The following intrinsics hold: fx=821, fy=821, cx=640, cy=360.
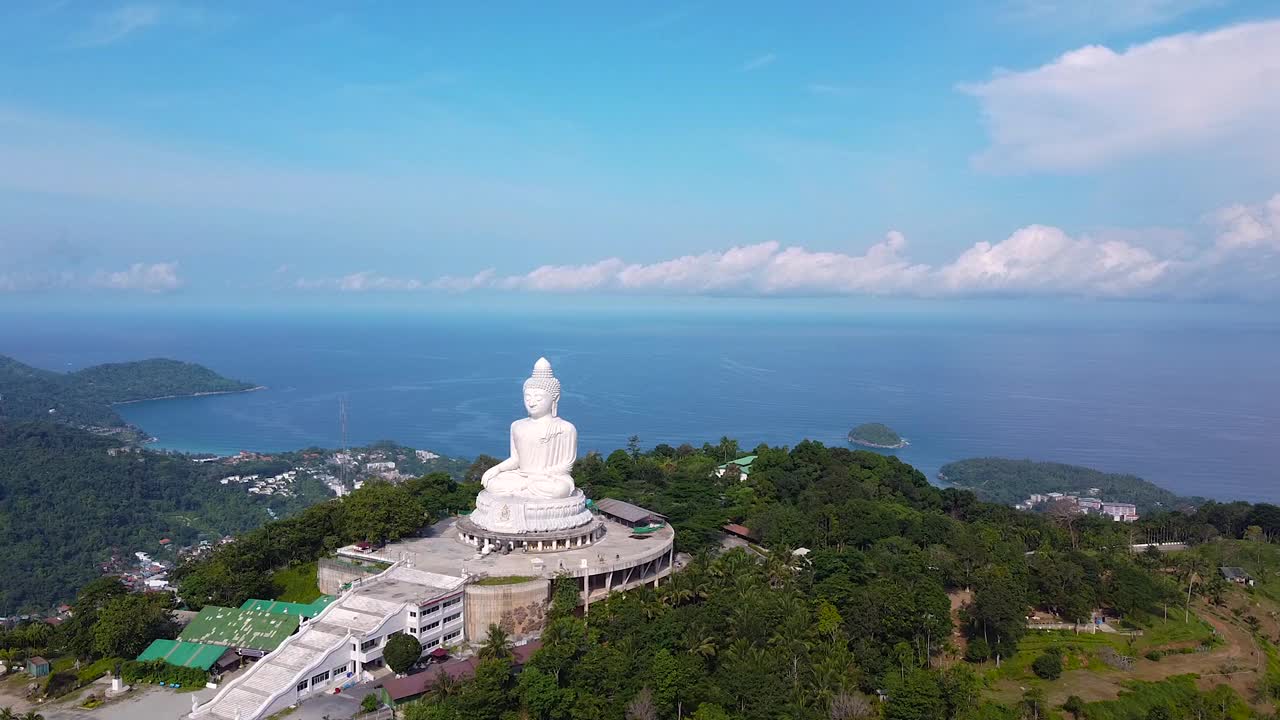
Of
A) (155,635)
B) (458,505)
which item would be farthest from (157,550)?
(155,635)

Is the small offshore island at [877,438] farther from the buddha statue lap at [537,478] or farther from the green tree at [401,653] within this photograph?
the green tree at [401,653]

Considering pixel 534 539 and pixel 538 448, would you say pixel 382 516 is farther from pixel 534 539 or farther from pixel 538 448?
pixel 538 448

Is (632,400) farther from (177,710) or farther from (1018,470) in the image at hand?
(177,710)

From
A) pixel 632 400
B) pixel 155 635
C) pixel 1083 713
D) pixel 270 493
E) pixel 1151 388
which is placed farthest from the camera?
pixel 1151 388

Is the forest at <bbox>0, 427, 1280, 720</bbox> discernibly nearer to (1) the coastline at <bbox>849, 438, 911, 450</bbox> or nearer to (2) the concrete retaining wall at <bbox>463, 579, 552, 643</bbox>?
(2) the concrete retaining wall at <bbox>463, 579, 552, 643</bbox>

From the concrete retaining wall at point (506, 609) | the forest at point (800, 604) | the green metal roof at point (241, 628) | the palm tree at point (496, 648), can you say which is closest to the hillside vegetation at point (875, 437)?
the forest at point (800, 604)

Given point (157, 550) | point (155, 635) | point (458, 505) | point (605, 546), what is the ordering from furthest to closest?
1. point (157, 550)
2. point (458, 505)
3. point (605, 546)
4. point (155, 635)

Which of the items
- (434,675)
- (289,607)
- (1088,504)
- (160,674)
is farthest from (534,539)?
(1088,504)

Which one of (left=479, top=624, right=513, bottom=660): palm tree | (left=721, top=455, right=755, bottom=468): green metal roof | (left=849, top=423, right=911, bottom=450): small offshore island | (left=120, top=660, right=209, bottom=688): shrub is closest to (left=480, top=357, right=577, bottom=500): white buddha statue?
(left=479, top=624, right=513, bottom=660): palm tree

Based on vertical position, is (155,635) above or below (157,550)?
above
